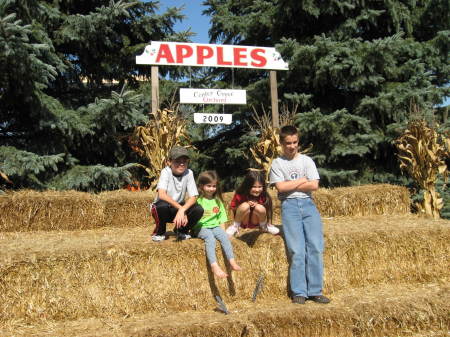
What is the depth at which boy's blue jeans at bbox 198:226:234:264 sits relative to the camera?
3328mm

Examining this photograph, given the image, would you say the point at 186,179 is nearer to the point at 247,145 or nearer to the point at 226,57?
the point at 226,57

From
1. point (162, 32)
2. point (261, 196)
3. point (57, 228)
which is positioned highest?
point (162, 32)

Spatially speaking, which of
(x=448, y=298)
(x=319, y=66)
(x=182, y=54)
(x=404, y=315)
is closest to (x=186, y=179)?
(x=404, y=315)

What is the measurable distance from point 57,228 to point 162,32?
4.93m

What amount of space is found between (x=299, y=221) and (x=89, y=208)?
2.73 meters

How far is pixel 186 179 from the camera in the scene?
12.5 feet

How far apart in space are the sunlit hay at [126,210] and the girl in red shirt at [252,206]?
1.71m

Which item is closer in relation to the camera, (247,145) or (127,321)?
(127,321)

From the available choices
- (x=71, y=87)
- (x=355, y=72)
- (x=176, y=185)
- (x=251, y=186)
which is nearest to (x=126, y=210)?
(x=176, y=185)

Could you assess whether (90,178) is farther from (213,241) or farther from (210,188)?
(213,241)

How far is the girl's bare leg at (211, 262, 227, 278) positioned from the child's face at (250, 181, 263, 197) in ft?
2.70

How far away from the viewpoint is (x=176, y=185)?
12.4ft

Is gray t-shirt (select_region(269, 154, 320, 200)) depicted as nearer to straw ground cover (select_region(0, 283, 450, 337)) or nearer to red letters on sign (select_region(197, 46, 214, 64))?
straw ground cover (select_region(0, 283, 450, 337))

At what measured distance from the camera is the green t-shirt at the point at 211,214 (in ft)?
11.7
